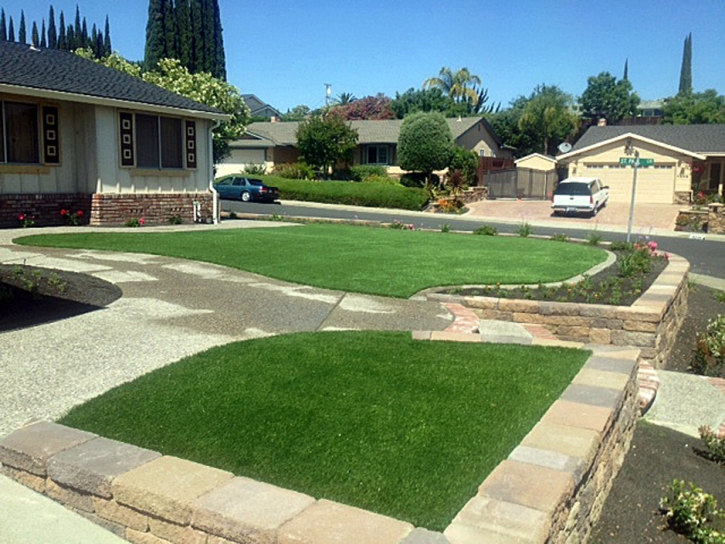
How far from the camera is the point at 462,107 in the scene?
2844 inches

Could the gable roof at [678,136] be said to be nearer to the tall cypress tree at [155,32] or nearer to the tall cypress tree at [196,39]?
the tall cypress tree at [196,39]

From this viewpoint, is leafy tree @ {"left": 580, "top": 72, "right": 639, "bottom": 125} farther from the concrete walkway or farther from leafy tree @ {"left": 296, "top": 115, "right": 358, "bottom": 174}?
the concrete walkway

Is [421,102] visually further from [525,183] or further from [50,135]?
[50,135]

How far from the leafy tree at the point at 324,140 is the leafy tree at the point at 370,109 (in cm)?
3167

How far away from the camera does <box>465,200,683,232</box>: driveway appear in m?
30.5

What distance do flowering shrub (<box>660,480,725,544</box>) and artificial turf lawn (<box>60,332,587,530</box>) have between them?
1.02 m

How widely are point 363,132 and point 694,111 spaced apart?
3970 cm

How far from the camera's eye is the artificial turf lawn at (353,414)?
389 centimetres

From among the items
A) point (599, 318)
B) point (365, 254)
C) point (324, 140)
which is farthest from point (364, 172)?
point (599, 318)

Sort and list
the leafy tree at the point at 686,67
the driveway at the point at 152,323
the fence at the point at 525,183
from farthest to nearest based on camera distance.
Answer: the leafy tree at the point at 686,67 < the fence at the point at 525,183 < the driveway at the point at 152,323

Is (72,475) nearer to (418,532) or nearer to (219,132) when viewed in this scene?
(418,532)

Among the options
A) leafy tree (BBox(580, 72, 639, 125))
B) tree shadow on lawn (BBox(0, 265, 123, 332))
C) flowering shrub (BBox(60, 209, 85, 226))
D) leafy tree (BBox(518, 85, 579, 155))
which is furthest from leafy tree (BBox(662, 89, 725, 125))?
tree shadow on lawn (BBox(0, 265, 123, 332))

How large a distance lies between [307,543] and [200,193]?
19.1 m

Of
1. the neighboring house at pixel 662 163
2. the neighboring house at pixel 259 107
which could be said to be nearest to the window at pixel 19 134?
the neighboring house at pixel 662 163
